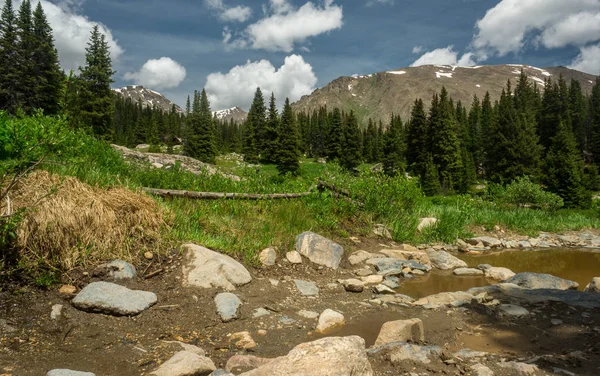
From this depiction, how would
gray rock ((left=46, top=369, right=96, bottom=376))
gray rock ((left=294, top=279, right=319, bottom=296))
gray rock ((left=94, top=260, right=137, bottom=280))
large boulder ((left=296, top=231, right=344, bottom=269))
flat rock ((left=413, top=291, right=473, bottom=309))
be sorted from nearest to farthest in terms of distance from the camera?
gray rock ((left=46, top=369, right=96, bottom=376)), gray rock ((left=94, top=260, right=137, bottom=280)), flat rock ((left=413, top=291, right=473, bottom=309)), gray rock ((left=294, top=279, right=319, bottom=296)), large boulder ((left=296, top=231, right=344, bottom=269))

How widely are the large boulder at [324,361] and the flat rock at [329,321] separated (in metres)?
1.66

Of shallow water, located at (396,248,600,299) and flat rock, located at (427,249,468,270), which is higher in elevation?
flat rock, located at (427,249,468,270)

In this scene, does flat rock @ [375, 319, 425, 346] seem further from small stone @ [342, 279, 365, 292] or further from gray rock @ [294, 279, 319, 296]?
small stone @ [342, 279, 365, 292]

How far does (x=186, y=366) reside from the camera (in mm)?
2789

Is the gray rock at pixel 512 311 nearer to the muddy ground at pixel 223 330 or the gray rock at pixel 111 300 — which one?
the muddy ground at pixel 223 330

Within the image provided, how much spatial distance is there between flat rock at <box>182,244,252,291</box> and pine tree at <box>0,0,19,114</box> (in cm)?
4264

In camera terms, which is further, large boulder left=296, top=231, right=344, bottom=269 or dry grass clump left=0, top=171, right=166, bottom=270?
large boulder left=296, top=231, right=344, bottom=269

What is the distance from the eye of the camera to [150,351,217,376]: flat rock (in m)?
2.75

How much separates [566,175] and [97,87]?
51792mm

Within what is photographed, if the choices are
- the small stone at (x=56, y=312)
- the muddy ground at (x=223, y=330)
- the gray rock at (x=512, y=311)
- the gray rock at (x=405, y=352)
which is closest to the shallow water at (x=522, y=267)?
the gray rock at (x=512, y=311)

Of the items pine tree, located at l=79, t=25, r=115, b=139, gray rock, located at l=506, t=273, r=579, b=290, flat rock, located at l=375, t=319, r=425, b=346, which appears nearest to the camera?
flat rock, located at l=375, t=319, r=425, b=346

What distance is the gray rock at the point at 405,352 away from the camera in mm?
2988

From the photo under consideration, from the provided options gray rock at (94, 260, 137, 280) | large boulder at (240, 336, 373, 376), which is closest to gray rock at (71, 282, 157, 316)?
gray rock at (94, 260, 137, 280)

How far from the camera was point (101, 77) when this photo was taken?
3594cm
